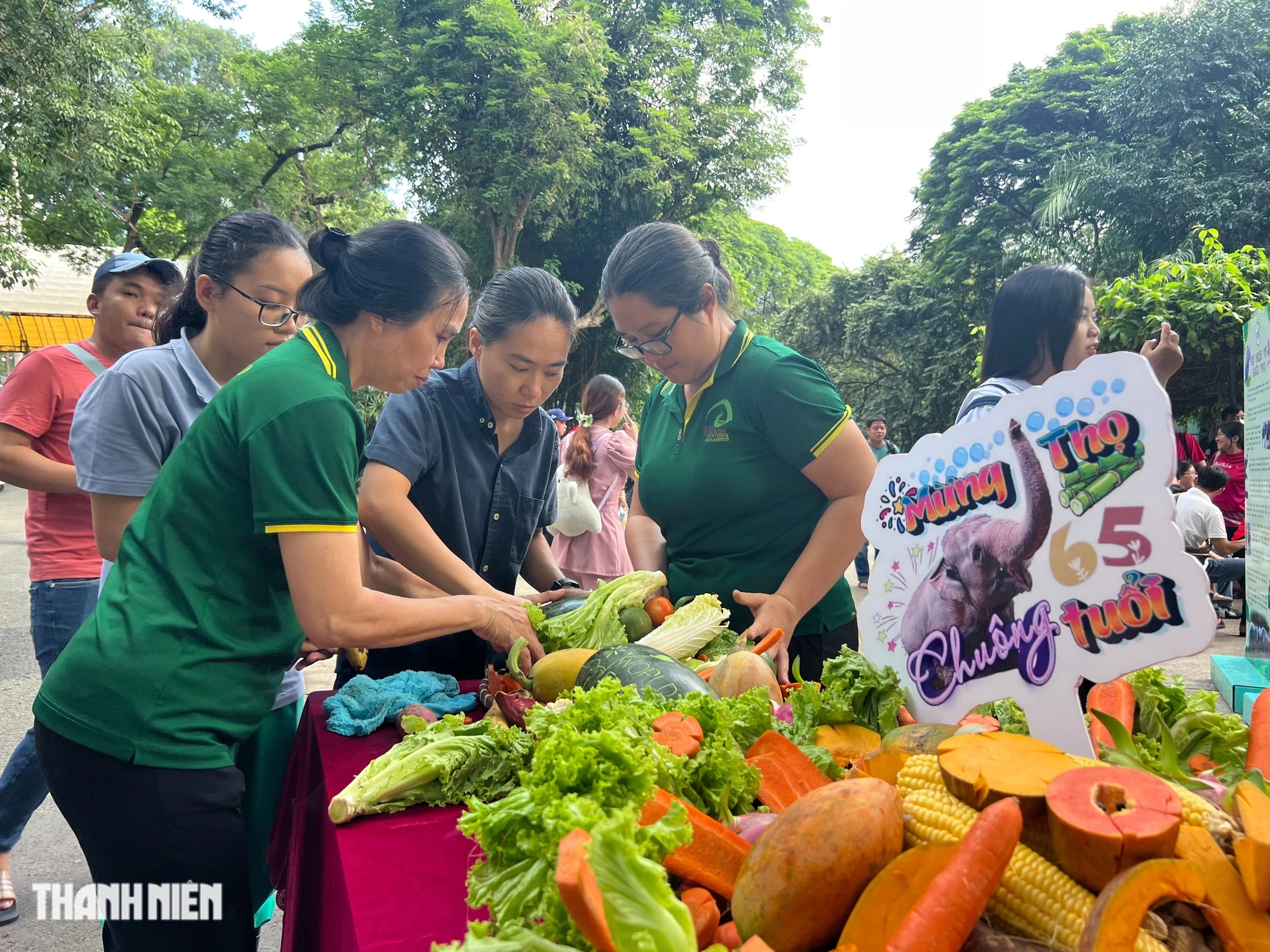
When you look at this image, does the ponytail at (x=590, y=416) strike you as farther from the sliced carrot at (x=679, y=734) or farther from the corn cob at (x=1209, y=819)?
the corn cob at (x=1209, y=819)

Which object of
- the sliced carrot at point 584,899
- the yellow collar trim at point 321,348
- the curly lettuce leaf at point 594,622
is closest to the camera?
the sliced carrot at point 584,899

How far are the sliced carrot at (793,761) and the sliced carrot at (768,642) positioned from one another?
587 mm

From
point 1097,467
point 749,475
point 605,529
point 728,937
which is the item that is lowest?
point 605,529

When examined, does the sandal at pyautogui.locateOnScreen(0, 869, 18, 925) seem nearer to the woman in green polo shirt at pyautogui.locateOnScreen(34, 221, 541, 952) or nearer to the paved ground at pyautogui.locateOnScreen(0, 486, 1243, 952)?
the paved ground at pyautogui.locateOnScreen(0, 486, 1243, 952)

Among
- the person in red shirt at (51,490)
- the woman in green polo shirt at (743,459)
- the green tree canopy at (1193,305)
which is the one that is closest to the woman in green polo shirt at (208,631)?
the woman in green polo shirt at (743,459)

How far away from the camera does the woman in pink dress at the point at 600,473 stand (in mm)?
6254

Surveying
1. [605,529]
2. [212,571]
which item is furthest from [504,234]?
[212,571]

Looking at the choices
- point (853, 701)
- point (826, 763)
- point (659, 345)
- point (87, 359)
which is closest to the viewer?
point (826, 763)

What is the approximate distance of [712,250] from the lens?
2.89m

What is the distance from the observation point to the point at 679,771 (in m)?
1.22

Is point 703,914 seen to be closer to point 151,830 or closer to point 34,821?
point 151,830

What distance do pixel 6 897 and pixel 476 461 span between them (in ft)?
8.09

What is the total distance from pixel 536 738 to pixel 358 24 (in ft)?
75.6

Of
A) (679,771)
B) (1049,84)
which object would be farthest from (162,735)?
(1049,84)
